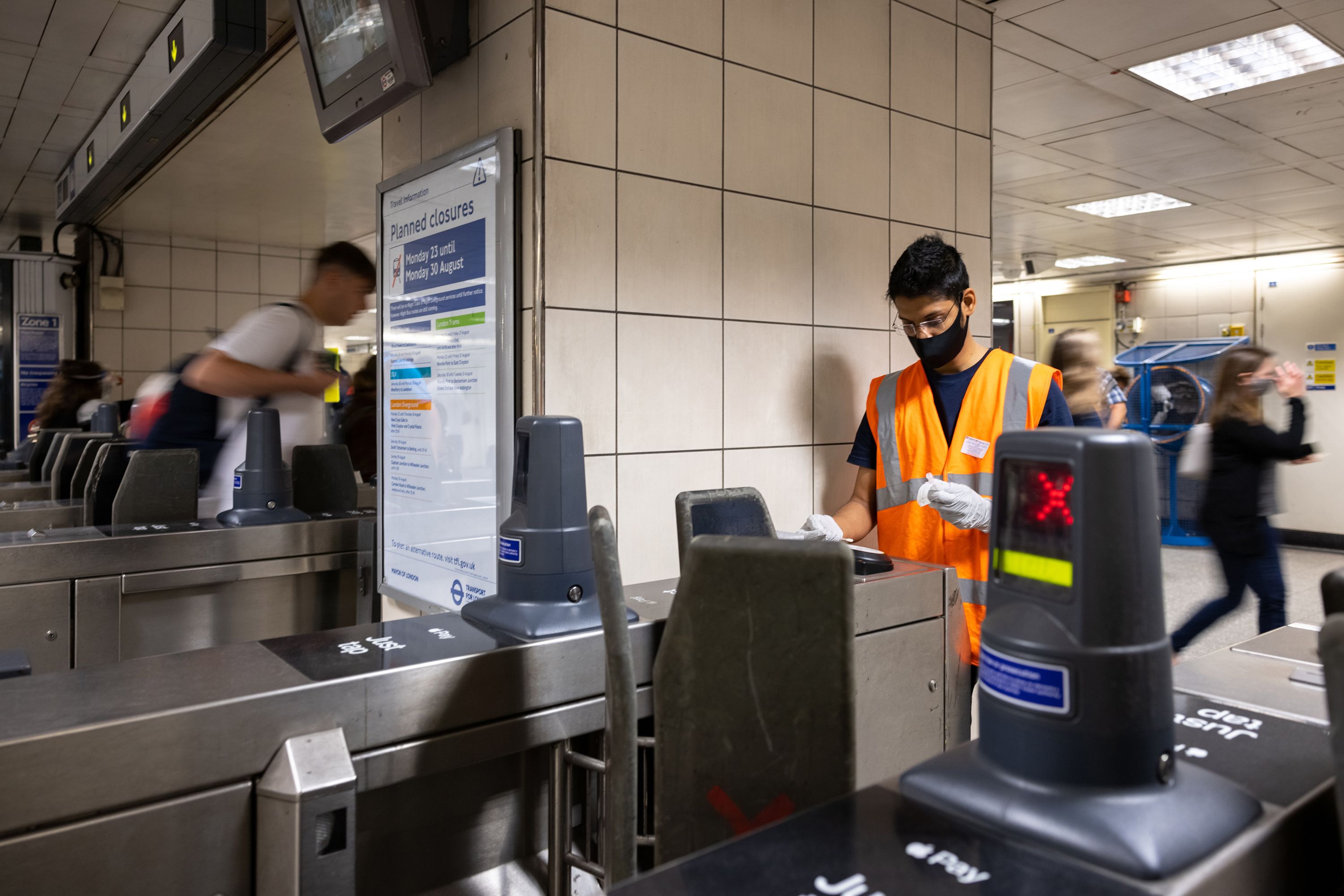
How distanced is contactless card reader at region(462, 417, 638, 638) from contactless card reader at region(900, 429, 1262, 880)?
71 cm

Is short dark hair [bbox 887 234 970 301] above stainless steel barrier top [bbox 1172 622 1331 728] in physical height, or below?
A: above

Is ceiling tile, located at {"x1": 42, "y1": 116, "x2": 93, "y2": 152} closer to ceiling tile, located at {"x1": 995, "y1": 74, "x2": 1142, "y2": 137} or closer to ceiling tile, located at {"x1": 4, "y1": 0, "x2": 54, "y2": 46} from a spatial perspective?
ceiling tile, located at {"x1": 4, "y1": 0, "x2": 54, "y2": 46}

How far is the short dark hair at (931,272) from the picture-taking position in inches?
77.6

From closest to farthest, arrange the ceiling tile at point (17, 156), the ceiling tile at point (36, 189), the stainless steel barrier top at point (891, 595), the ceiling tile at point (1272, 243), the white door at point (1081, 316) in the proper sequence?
the stainless steel barrier top at point (891, 595) < the ceiling tile at point (17, 156) < the ceiling tile at point (36, 189) < the ceiling tile at point (1272, 243) < the white door at point (1081, 316)

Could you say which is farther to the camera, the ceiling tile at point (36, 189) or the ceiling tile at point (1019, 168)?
the ceiling tile at point (36, 189)

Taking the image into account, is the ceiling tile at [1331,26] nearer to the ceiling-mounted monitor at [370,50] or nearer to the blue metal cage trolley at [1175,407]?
the ceiling-mounted monitor at [370,50]

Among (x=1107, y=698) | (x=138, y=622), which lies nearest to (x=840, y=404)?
(x=1107, y=698)

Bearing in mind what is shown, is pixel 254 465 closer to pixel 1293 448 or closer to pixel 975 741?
pixel 975 741

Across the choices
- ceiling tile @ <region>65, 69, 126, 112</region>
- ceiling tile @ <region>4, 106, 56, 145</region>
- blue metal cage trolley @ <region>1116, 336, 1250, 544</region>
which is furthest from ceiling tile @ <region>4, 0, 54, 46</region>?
blue metal cage trolley @ <region>1116, 336, 1250, 544</region>

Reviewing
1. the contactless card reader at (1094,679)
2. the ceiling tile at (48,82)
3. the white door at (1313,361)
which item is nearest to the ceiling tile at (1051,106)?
the contactless card reader at (1094,679)

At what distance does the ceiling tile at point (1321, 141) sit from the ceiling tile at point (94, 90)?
5.79 meters

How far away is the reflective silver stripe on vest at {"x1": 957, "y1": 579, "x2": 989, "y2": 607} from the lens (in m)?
1.94

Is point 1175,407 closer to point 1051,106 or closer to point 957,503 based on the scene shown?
point 1051,106

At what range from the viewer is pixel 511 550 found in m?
1.29
